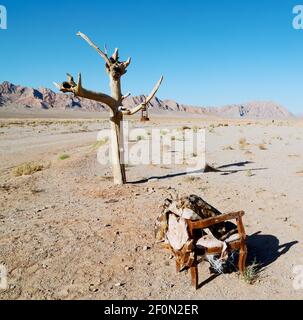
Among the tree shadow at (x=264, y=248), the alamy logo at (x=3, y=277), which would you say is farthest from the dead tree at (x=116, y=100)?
the tree shadow at (x=264, y=248)

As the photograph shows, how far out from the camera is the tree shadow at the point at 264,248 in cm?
635

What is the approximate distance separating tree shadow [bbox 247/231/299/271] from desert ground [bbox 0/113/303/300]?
0.02m

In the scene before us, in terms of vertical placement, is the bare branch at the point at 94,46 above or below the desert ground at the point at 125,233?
above

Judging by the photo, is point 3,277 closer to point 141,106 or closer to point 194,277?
point 194,277

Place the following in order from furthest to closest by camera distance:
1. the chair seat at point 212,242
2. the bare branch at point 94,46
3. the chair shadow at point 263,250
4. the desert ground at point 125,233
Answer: the bare branch at point 94,46
the chair shadow at point 263,250
the desert ground at point 125,233
the chair seat at point 212,242

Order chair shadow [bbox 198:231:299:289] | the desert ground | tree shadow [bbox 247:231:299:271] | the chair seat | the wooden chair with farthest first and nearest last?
1. tree shadow [bbox 247:231:299:271]
2. chair shadow [bbox 198:231:299:289]
3. the desert ground
4. the chair seat
5. the wooden chair

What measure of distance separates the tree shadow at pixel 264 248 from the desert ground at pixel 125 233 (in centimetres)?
2

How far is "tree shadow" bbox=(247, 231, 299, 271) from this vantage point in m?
6.35

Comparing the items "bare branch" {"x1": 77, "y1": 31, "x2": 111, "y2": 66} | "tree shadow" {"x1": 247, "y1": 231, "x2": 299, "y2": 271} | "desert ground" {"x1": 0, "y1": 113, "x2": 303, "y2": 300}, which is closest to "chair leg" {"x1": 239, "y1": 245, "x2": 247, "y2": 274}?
"desert ground" {"x1": 0, "y1": 113, "x2": 303, "y2": 300}

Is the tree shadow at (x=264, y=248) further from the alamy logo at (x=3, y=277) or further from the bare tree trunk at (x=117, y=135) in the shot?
the bare tree trunk at (x=117, y=135)

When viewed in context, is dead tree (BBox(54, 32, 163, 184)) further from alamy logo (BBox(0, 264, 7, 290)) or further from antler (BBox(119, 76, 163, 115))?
alamy logo (BBox(0, 264, 7, 290))

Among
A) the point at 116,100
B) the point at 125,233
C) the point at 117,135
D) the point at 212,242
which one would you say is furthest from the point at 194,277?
the point at 116,100
